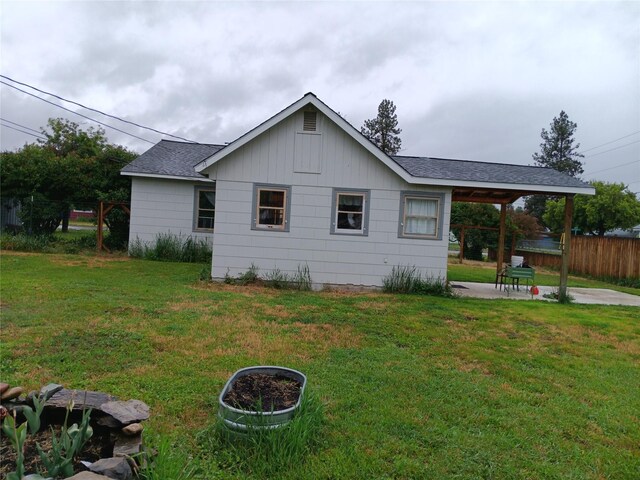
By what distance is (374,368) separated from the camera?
4.64 metres

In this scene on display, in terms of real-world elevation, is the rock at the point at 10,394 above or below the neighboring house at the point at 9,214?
below

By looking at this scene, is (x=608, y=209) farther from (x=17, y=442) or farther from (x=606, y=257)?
(x=17, y=442)

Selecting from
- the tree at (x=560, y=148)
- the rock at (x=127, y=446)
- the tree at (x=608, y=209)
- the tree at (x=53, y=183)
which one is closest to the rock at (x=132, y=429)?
the rock at (x=127, y=446)

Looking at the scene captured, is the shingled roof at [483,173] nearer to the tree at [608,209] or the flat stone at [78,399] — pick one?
the flat stone at [78,399]

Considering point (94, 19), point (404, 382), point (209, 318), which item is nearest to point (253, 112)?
point (94, 19)

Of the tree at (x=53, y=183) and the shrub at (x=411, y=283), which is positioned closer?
the shrub at (x=411, y=283)

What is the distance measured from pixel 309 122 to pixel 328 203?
2.03 m

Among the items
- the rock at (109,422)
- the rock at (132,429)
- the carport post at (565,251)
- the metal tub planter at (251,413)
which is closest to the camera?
the rock at (132,429)

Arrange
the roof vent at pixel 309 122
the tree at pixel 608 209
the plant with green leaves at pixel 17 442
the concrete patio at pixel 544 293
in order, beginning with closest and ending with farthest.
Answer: the plant with green leaves at pixel 17 442, the roof vent at pixel 309 122, the concrete patio at pixel 544 293, the tree at pixel 608 209

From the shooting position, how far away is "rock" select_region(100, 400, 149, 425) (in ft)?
8.33

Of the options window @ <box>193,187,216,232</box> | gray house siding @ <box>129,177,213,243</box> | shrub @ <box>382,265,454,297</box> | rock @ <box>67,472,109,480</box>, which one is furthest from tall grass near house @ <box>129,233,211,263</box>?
rock @ <box>67,472,109,480</box>

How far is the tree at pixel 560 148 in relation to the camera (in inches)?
1828

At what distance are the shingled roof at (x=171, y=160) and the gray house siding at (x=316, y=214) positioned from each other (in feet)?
13.4

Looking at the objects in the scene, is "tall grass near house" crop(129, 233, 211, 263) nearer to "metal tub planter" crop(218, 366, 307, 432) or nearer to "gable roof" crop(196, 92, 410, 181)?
"gable roof" crop(196, 92, 410, 181)
